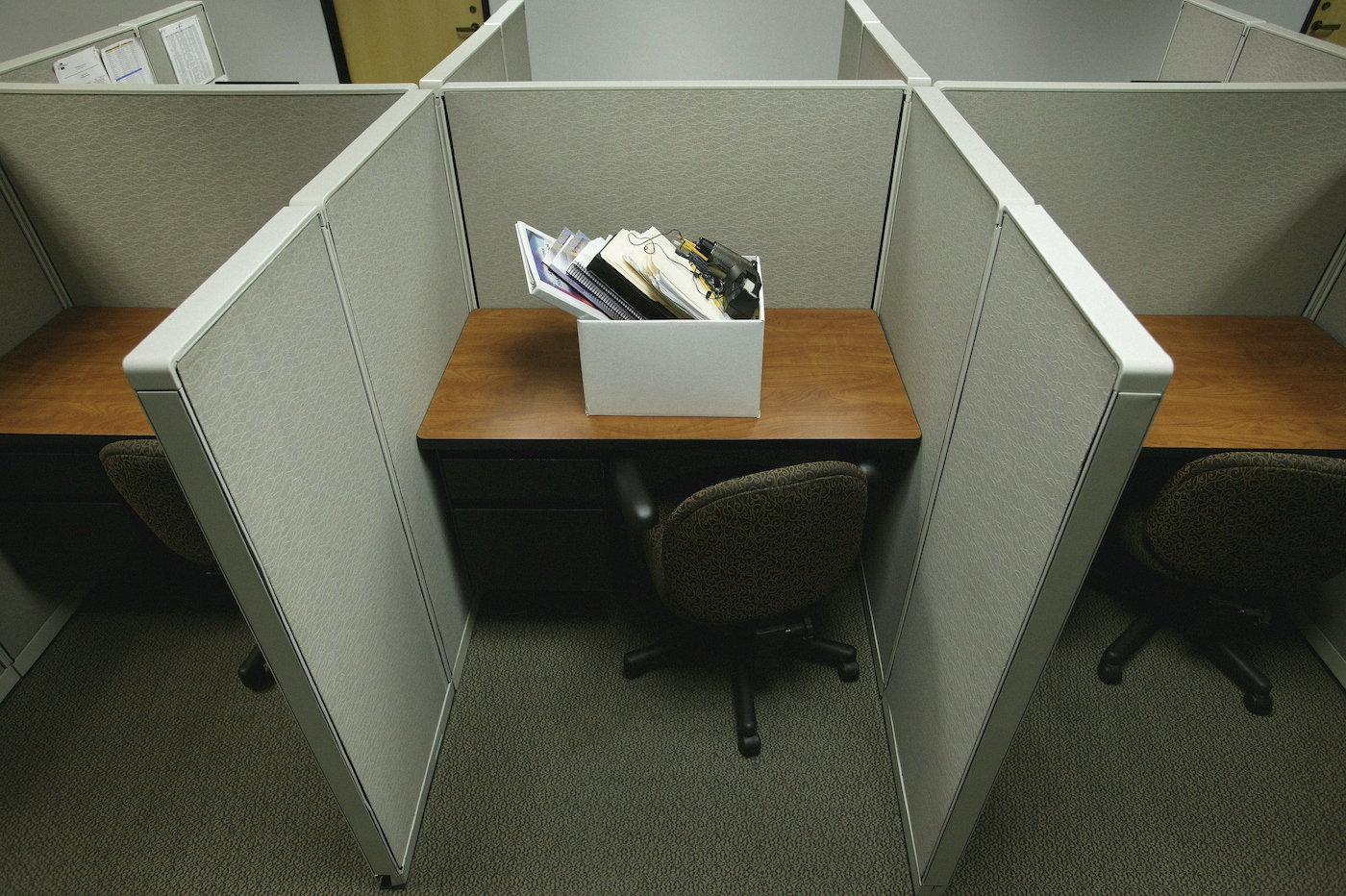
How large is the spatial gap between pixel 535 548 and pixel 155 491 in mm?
673

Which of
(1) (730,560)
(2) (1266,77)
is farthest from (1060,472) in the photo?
(2) (1266,77)

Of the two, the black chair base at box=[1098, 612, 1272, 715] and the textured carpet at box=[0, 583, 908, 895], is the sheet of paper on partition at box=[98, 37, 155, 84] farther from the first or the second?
the black chair base at box=[1098, 612, 1272, 715]

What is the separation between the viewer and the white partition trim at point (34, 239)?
5.18 feet

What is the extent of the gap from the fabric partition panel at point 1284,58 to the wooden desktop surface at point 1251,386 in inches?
21.3

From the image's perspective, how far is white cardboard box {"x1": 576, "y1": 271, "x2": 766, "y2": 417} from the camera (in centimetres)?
131

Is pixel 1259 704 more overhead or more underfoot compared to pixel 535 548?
more underfoot

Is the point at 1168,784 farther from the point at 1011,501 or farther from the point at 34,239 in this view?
the point at 34,239

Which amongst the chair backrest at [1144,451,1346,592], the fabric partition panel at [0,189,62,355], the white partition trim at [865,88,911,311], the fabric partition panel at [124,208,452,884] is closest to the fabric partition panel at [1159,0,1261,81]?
the white partition trim at [865,88,911,311]

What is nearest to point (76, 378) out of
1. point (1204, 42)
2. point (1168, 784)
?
point (1168, 784)

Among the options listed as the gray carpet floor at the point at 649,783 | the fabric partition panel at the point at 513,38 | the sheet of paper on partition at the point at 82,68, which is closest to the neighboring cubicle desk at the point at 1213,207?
the gray carpet floor at the point at 649,783

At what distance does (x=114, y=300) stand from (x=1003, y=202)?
191cm

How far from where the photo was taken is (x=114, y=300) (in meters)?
1.77

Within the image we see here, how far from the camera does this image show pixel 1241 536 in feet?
4.29

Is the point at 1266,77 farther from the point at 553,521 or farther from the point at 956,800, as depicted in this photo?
the point at 553,521
